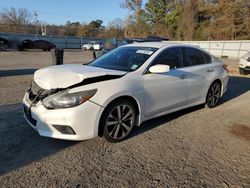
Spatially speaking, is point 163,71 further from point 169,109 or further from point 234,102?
point 234,102

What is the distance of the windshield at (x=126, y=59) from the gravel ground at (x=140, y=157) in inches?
45.5

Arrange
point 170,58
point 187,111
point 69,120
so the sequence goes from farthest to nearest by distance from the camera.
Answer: point 187,111 < point 170,58 < point 69,120

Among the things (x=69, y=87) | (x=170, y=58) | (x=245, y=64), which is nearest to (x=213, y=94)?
(x=170, y=58)

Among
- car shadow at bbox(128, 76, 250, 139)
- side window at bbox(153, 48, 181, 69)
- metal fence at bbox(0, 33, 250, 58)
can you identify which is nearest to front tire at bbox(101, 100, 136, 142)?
car shadow at bbox(128, 76, 250, 139)

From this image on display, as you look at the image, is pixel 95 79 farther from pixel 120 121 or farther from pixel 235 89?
pixel 235 89

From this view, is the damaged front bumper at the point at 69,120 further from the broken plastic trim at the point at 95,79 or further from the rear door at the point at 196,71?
the rear door at the point at 196,71

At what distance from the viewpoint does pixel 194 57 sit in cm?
527

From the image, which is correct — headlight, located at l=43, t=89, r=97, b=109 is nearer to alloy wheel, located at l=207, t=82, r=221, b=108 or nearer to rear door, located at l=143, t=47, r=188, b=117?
rear door, located at l=143, t=47, r=188, b=117

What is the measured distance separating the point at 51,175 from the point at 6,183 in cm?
49

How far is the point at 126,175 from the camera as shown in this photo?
9.76 feet

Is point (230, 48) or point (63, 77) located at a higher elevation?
point (63, 77)

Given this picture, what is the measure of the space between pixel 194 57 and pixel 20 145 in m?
3.80

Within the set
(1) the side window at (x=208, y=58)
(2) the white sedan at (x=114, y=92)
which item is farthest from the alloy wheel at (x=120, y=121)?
(1) the side window at (x=208, y=58)

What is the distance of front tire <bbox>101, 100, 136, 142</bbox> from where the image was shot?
359 cm
